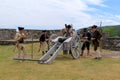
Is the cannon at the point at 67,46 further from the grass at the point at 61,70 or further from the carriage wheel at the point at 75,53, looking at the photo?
the grass at the point at 61,70

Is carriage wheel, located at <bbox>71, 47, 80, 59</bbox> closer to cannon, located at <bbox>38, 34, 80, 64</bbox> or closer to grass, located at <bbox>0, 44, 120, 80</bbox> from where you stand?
cannon, located at <bbox>38, 34, 80, 64</bbox>

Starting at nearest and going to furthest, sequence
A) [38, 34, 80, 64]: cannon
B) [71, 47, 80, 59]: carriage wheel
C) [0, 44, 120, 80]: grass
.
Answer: [0, 44, 120, 80]: grass → [38, 34, 80, 64]: cannon → [71, 47, 80, 59]: carriage wheel

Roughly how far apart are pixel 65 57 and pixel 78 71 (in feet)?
15.1

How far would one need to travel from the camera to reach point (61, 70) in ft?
39.6

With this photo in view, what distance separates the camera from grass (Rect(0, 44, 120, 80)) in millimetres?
10742

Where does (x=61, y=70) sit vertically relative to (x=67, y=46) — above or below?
below

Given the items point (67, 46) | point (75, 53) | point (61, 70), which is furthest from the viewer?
point (75, 53)

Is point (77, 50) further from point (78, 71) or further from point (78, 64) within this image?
point (78, 71)

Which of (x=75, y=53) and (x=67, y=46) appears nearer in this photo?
(x=67, y=46)

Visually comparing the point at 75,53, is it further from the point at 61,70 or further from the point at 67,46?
the point at 61,70

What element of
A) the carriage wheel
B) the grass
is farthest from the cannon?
the grass

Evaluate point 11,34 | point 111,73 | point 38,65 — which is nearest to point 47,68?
point 38,65

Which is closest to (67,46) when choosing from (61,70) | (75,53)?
(75,53)

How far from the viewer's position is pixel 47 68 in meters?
12.6
